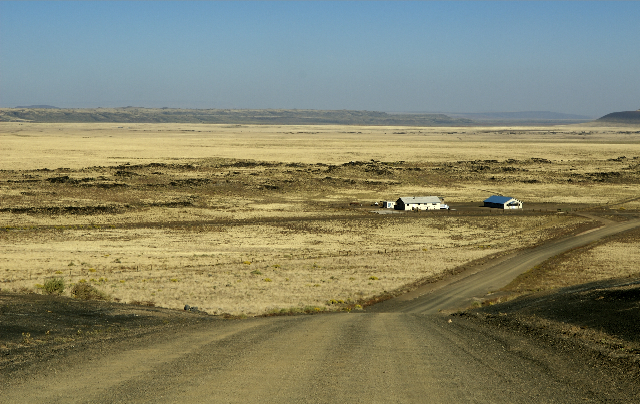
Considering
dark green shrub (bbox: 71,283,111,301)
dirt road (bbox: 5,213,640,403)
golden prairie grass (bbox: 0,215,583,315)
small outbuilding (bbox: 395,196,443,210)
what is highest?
dirt road (bbox: 5,213,640,403)

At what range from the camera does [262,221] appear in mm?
71000

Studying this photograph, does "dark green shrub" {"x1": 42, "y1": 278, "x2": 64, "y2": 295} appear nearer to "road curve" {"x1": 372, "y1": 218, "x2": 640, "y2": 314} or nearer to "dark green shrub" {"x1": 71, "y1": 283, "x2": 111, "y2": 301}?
"dark green shrub" {"x1": 71, "y1": 283, "x2": 111, "y2": 301}

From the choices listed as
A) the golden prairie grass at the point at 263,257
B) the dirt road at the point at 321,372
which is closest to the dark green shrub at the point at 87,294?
the golden prairie grass at the point at 263,257

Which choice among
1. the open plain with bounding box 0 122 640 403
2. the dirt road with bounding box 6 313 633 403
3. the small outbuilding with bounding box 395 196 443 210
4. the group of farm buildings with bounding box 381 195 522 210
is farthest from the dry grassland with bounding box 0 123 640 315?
the dirt road with bounding box 6 313 633 403

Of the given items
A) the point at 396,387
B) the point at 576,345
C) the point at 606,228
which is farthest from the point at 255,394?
the point at 606,228

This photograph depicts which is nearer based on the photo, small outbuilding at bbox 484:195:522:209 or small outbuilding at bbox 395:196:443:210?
small outbuilding at bbox 395:196:443:210

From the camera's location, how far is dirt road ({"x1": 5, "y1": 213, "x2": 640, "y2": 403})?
13438 millimetres

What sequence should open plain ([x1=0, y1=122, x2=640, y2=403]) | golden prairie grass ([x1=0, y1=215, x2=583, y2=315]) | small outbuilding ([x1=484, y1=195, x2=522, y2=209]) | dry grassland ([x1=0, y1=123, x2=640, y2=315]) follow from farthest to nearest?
1. small outbuilding ([x1=484, y1=195, x2=522, y2=209])
2. dry grassland ([x1=0, y1=123, x2=640, y2=315])
3. golden prairie grass ([x1=0, y1=215, x2=583, y2=315])
4. open plain ([x1=0, y1=122, x2=640, y2=403])

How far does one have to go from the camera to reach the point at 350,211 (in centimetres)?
7906

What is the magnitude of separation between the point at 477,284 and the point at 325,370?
88.5ft

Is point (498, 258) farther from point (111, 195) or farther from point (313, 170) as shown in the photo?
point (313, 170)

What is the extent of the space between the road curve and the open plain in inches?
16.3

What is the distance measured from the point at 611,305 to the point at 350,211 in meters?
57.7

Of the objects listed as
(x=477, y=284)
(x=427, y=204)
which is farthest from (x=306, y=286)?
(x=427, y=204)
